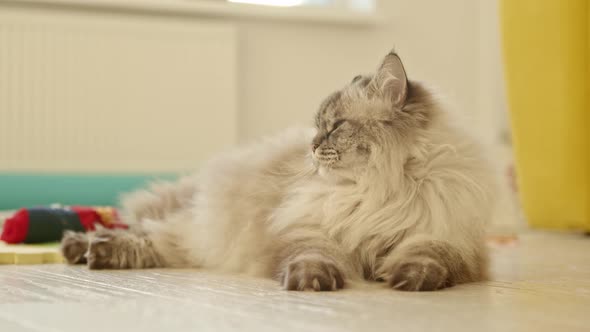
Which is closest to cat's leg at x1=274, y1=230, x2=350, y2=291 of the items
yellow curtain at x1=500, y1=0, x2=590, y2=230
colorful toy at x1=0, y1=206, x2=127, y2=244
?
colorful toy at x1=0, y1=206, x2=127, y2=244

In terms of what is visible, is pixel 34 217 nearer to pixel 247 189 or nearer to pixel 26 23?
pixel 247 189

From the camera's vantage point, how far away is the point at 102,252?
2.09 meters

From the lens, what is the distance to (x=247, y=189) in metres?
2.10

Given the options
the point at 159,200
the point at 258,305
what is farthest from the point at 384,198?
the point at 159,200

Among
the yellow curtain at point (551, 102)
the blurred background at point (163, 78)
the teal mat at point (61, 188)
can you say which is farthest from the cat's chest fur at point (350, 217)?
the teal mat at point (61, 188)

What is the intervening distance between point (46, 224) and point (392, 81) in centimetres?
141

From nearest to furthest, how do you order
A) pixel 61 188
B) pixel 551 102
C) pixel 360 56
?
pixel 551 102 < pixel 61 188 < pixel 360 56

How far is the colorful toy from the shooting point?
2.56 metres

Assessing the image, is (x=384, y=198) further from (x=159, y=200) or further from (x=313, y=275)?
(x=159, y=200)

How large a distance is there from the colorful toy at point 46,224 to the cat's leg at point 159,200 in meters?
0.08

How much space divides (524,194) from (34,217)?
2.21 m

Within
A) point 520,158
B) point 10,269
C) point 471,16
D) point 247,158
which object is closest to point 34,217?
point 10,269

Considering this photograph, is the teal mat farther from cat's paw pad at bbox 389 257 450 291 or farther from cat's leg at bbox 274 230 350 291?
cat's paw pad at bbox 389 257 450 291

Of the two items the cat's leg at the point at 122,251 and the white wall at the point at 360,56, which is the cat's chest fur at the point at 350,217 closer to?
the cat's leg at the point at 122,251
